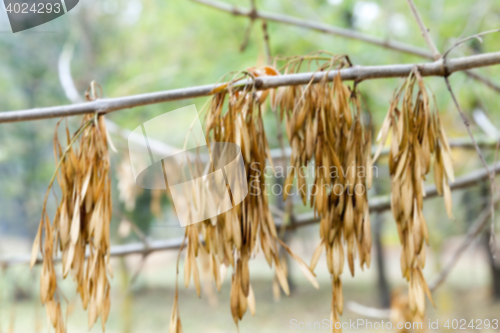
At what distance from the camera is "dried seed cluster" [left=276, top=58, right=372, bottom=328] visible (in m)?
0.37

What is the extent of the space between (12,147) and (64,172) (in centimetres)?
191

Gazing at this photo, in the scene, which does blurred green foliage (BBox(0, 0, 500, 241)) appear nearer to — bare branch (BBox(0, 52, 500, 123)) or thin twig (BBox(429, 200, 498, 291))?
thin twig (BBox(429, 200, 498, 291))

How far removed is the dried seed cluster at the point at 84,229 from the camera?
383mm

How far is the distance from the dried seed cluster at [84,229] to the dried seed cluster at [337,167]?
0.65 ft

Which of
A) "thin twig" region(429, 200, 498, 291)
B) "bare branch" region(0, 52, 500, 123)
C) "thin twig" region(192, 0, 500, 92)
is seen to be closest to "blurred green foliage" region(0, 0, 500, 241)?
"thin twig" region(192, 0, 500, 92)

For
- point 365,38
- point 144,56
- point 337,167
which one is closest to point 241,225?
point 337,167

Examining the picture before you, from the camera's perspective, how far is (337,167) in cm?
37

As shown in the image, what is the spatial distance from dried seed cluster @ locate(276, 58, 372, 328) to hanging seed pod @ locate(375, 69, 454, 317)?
0.03m

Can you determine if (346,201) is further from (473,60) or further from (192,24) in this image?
(192,24)

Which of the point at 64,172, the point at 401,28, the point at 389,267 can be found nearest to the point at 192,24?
the point at 401,28

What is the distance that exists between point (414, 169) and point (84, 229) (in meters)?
0.34

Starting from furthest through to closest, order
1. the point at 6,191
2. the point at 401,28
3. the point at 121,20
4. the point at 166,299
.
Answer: the point at 166,299
the point at 121,20
the point at 6,191
the point at 401,28

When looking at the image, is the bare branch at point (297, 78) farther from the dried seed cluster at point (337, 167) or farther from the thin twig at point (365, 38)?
the thin twig at point (365, 38)

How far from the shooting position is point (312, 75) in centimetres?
39
